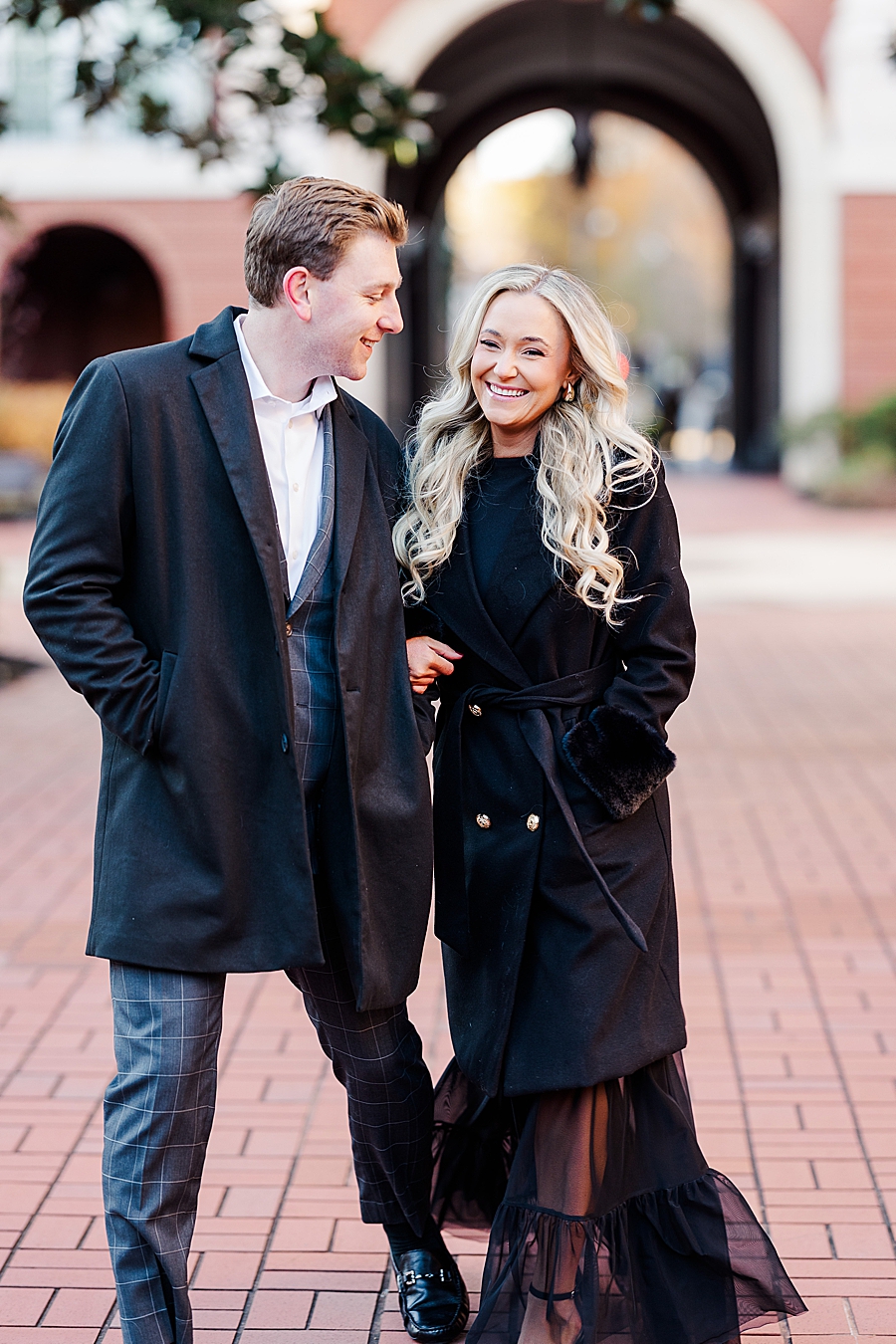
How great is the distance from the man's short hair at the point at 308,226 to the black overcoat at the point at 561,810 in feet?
1.73

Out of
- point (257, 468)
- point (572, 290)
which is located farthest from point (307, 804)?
point (572, 290)

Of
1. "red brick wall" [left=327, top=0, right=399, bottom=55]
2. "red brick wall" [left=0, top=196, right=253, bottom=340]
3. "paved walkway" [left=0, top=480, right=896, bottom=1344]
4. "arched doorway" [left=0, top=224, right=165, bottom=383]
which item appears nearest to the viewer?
"paved walkway" [left=0, top=480, right=896, bottom=1344]

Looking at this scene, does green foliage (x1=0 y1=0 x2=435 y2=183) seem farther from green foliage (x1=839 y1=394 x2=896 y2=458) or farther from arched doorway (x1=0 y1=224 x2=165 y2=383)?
arched doorway (x1=0 y1=224 x2=165 y2=383)

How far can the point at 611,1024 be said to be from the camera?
2.58 meters

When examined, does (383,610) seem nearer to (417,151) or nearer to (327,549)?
(327,549)

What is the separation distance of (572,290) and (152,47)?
5.98 m

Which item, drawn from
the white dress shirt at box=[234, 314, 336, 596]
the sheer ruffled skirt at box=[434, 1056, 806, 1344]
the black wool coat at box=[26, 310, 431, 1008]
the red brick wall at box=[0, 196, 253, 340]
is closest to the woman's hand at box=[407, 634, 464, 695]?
the black wool coat at box=[26, 310, 431, 1008]

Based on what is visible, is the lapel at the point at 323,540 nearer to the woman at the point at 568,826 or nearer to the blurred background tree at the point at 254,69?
the woman at the point at 568,826

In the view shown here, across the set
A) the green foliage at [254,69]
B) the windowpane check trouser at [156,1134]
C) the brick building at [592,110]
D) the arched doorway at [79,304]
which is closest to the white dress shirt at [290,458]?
the windowpane check trouser at [156,1134]

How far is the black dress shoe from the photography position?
283 centimetres

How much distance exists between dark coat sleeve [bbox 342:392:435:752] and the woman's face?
21 cm

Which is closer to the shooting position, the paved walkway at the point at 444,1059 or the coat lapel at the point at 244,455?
the coat lapel at the point at 244,455

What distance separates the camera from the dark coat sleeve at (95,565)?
2.39 meters

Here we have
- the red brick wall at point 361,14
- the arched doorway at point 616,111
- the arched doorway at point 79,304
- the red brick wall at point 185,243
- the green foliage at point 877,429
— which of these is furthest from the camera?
the arched doorway at point 79,304
